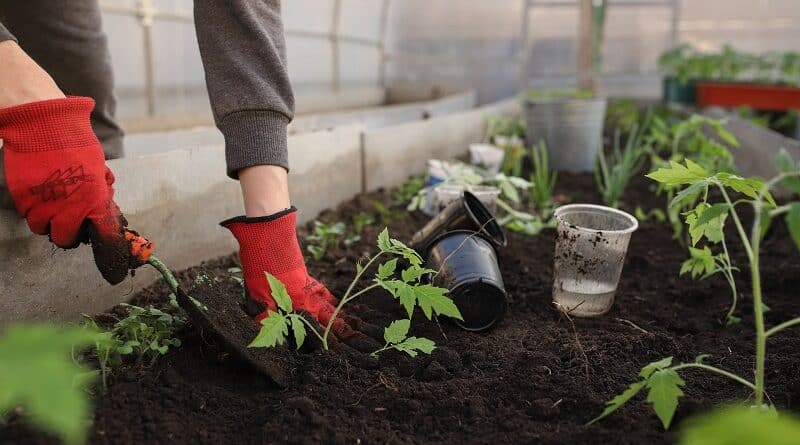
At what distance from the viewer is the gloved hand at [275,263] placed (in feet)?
4.57

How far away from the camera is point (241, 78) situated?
141 cm

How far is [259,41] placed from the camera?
4.66 ft

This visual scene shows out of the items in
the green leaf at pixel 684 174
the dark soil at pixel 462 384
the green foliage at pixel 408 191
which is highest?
the green leaf at pixel 684 174

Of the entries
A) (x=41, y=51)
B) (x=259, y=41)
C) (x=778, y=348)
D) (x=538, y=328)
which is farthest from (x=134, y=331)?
(x=778, y=348)

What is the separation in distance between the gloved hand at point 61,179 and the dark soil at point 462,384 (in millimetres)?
258

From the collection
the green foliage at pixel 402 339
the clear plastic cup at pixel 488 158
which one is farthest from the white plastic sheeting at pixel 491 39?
the green foliage at pixel 402 339

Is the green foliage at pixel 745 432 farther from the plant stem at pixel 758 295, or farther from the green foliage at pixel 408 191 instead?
the green foliage at pixel 408 191

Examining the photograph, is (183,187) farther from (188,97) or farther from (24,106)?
(188,97)

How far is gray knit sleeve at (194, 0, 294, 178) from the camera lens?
1.40 meters

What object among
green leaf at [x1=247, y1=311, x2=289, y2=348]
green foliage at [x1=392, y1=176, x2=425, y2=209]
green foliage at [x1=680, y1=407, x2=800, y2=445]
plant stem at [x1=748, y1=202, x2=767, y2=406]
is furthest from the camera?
green foliage at [x1=392, y1=176, x2=425, y2=209]

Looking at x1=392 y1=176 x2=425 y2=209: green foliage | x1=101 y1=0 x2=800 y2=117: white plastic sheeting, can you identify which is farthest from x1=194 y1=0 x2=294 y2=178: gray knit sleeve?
x1=101 y1=0 x2=800 y2=117: white plastic sheeting

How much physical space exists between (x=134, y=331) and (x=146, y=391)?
14cm

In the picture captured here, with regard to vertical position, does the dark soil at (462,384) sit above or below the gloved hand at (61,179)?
below

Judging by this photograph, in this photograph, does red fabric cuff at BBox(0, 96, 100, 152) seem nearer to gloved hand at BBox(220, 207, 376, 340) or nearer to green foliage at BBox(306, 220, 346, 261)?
gloved hand at BBox(220, 207, 376, 340)
